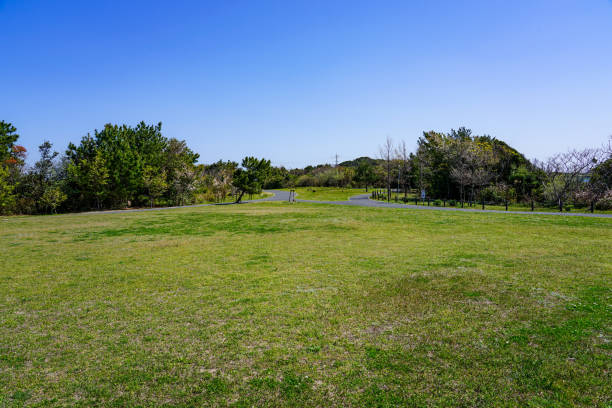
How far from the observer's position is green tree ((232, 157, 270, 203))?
132 ft

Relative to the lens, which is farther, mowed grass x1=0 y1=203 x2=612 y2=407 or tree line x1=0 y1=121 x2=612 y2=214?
tree line x1=0 y1=121 x2=612 y2=214

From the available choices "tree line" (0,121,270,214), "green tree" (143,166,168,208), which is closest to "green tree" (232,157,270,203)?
"tree line" (0,121,270,214)

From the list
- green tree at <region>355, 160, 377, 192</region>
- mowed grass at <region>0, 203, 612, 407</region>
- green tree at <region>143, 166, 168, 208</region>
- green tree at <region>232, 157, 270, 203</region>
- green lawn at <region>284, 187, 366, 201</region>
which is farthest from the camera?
green tree at <region>355, 160, 377, 192</region>

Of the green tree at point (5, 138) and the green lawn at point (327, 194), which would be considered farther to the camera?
the green lawn at point (327, 194)

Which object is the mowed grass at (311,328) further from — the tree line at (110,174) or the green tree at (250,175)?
the green tree at (250,175)

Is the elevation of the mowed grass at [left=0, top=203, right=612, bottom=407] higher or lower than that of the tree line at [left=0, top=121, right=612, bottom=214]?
lower

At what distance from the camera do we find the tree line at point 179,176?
27758 mm

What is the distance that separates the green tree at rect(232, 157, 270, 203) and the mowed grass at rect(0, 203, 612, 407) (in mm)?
29767

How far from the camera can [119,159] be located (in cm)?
3222

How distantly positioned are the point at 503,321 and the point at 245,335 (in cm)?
411

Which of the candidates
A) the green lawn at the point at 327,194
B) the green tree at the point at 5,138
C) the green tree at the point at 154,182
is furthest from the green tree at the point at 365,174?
the green tree at the point at 5,138

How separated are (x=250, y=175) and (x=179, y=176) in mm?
8422

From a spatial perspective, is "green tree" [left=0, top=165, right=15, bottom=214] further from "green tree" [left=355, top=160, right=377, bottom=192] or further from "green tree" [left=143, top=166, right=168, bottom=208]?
"green tree" [left=355, top=160, right=377, bottom=192]

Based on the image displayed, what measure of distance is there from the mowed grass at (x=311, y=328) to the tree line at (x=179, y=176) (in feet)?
68.6
